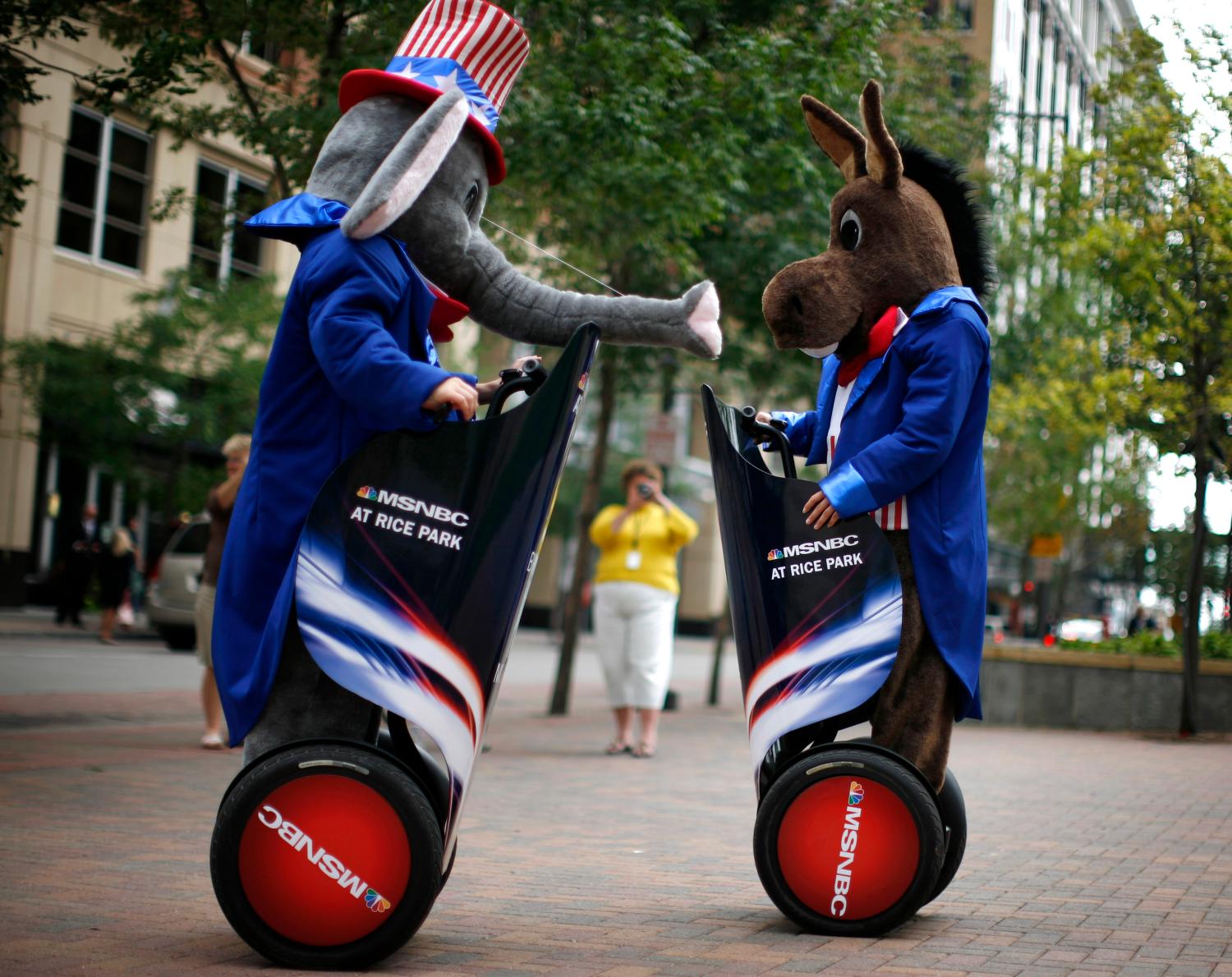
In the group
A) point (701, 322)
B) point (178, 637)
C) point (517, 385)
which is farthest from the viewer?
point (178, 637)

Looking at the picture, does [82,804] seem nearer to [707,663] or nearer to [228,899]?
[228,899]

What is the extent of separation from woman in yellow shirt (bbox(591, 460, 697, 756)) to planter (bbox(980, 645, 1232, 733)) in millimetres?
5439

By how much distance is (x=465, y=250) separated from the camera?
4168 mm

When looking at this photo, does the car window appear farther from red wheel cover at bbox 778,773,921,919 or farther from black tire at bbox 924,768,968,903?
red wheel cover at bbox 778,773,921,919

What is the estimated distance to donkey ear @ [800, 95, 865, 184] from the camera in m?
4.75

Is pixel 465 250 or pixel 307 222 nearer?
pixel 307 222

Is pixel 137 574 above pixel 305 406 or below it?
below

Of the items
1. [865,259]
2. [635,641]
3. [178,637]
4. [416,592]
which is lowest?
[178,637]

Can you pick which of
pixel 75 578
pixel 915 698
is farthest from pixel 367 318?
pixel 75 578

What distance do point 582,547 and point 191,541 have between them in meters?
8.24

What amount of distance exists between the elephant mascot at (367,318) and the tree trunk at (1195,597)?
10904mm

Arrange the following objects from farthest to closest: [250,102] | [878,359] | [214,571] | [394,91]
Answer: [250,102], [214,571], [878,359], [394,91]

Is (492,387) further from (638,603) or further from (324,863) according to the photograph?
(638,603)

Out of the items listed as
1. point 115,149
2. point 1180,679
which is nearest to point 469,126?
point 1180,679
